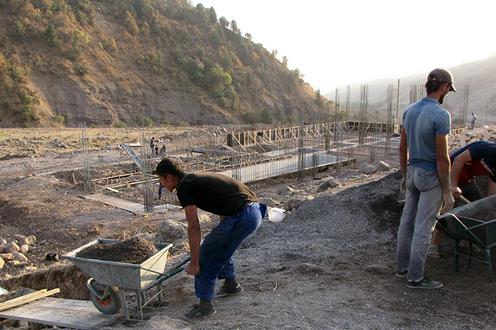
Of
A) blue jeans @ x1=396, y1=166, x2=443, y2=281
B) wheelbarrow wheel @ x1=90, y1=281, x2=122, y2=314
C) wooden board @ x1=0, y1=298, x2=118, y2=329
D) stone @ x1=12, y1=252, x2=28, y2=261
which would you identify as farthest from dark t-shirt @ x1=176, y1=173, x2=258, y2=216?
stone @ x1=12, y1=252, x2=28, y2=261

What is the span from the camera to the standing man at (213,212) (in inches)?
134

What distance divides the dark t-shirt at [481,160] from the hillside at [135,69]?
25.7m

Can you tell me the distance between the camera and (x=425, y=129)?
3.63 metres

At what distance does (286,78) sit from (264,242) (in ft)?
131

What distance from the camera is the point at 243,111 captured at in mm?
37219

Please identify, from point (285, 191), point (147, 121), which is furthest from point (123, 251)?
point (147, 121)

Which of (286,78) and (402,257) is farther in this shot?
(286,78)

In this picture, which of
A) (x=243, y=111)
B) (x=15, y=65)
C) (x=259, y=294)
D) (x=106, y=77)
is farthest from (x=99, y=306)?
(x=243, y=111)

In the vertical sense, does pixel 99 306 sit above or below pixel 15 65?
below

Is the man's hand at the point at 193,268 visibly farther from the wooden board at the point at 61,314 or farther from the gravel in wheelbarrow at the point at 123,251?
the wooden board at the point at 61,314

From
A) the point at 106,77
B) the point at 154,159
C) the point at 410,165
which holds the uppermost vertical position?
the point at 106,77

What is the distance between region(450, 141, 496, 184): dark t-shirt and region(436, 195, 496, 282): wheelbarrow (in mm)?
235

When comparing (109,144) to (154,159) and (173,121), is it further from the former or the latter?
(173,121)

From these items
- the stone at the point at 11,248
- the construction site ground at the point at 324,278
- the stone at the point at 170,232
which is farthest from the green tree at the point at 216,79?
the stone at the point at 170,232
